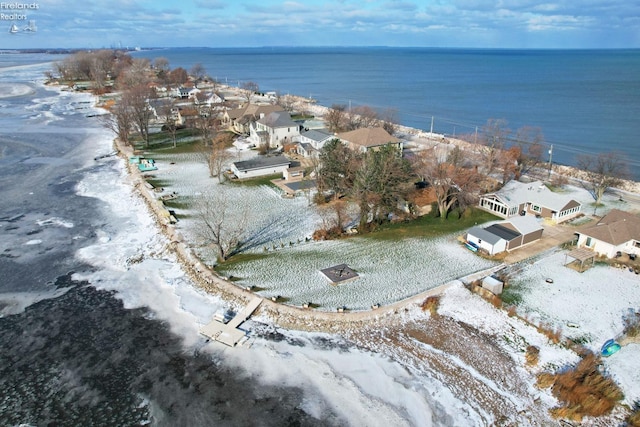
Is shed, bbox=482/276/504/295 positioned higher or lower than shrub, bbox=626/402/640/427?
higher

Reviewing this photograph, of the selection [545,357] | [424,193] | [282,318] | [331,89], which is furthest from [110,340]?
[331,89]

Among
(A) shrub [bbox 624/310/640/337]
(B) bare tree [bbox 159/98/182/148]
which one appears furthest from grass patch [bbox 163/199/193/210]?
(A) shrub [bbox 624/310/640/337]

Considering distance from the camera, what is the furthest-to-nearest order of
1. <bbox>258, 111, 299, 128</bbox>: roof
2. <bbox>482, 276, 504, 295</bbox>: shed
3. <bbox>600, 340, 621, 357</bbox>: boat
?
<bbox>258, 111, 299, 128</bbox>: roof
<bbox>482, 276, 504, 295</bbox>: shed
<bbox>600, 340, 621, 357</bbox>: boat

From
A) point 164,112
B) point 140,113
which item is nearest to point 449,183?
point 140,113

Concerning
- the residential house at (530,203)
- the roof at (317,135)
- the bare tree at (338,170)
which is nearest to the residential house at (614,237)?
the residential house at (530,203)

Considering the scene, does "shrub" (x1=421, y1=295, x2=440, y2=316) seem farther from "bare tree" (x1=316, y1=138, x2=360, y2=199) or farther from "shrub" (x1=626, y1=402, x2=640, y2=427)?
"bare tree" (x1=316, y1=138, x2=360, y2=199)

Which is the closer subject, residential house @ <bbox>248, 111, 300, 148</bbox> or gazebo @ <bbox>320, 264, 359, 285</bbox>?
gazebo @ <bbox>320, 264, 359, 285</bbox>
